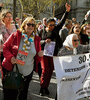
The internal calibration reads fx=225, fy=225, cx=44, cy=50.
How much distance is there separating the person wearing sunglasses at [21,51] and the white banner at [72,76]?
1.45 ft

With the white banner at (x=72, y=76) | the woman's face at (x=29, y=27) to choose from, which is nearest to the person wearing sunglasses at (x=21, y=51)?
the woman's face at (x=29, y=27)

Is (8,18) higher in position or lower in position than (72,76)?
higher

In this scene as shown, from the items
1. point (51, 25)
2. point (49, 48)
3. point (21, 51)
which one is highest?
point (51, 25)

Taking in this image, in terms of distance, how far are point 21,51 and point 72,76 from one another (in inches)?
38.0

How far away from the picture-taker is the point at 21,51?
3684 mm

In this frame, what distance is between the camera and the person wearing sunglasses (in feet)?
12.0

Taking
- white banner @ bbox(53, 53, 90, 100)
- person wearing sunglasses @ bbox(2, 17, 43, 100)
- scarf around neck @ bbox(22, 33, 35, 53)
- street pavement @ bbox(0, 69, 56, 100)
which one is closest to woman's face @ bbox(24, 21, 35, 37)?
person wearing sunglasses @ bbox(2, 17, 43, 100)

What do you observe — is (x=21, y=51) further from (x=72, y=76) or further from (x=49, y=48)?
(x=49, y=48)

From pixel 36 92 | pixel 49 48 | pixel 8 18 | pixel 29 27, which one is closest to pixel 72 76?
pixel 29 27

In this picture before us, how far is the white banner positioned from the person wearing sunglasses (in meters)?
0.44

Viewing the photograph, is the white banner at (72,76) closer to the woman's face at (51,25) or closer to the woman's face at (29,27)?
the woman's face at (29,27)

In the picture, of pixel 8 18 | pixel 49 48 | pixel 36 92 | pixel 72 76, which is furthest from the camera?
pixel 36 92

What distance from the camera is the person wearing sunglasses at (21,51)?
12.0ft

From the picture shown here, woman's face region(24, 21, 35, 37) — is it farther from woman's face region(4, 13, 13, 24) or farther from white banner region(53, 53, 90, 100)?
woman's face region(4, 13, 13, 24)
